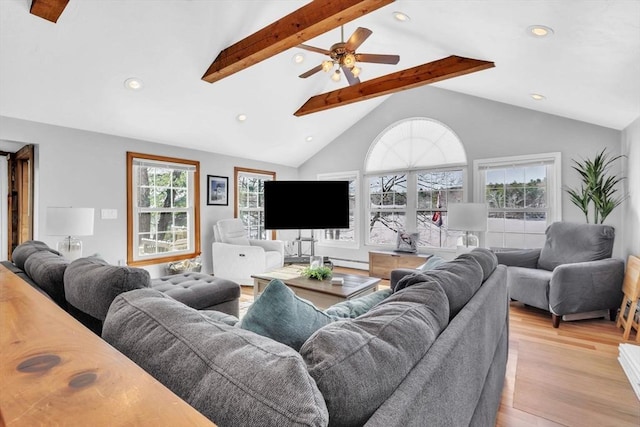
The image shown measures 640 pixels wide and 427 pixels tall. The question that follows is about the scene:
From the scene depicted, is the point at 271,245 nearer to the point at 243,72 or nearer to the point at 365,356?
the point at 243,72

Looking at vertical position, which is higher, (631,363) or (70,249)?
(70,249)

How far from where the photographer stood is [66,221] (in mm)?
3045

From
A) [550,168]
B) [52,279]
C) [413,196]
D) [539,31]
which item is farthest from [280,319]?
[413,196]

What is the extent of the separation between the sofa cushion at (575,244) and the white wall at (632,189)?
0.23 metres

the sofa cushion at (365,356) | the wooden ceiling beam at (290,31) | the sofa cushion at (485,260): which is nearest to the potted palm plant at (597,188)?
the sofa cushion at (485,260)

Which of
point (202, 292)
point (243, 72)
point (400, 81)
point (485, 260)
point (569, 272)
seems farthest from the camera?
point (400, 81)

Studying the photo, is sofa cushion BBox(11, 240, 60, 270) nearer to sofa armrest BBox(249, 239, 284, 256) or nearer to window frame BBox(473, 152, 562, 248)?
sofa armrest BBox(249, 239, 284, 256)

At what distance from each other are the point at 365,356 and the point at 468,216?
3.94m

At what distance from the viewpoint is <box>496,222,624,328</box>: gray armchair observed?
305 centimetres

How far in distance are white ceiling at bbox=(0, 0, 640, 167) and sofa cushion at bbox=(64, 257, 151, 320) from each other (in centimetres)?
233

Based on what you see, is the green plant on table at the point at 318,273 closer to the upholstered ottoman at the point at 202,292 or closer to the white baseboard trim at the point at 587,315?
the upholstered ottoman at the point at 202,292

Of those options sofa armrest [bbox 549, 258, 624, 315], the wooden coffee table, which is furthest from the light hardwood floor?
the wooden coffee table

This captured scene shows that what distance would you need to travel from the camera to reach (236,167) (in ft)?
18.6

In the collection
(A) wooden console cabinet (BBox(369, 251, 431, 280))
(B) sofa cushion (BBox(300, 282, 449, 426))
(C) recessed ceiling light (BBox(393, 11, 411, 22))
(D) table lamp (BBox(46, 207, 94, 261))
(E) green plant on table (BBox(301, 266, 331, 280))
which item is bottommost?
(A) wooden console cabinet (BBox(369, 251, 431, 280))
